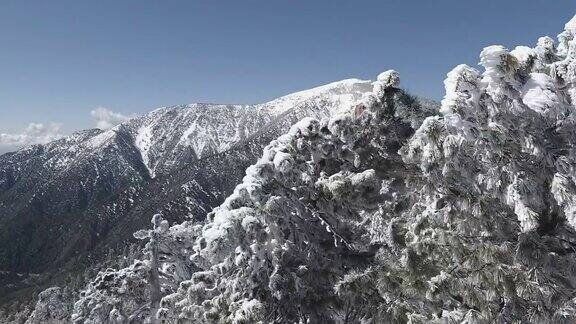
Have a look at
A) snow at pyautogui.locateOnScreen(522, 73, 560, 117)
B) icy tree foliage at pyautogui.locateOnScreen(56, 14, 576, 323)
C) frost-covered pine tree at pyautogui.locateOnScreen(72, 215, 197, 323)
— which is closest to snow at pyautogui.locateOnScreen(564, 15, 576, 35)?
icy tree foliage at pyautogui.locateOnScreen(56, 14, 576, 323)

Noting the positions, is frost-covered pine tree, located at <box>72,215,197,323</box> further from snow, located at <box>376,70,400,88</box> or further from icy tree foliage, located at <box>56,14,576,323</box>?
snow, located at <box>376,70,400,88</box>

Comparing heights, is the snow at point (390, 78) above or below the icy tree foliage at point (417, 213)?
above

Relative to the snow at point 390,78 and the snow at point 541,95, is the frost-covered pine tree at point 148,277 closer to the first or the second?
the snow at point 390,78

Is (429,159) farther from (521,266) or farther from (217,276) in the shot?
(217,276)

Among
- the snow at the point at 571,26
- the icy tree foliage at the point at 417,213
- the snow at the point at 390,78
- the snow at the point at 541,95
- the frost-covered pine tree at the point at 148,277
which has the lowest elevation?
the frost-covered pine tree at the point at 148,277

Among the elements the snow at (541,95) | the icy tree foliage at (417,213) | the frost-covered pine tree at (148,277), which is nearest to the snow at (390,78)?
the icy tree foliage at (417,213)

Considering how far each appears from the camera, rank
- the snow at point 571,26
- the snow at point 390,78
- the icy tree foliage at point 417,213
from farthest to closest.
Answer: the snow at point 390,78 → the snow at point 571,26 → the icy tree foliage at point 417,213

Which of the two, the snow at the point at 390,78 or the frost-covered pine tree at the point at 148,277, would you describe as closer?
the snow at the point at 390,78

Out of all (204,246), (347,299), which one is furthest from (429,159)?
(204,246)
